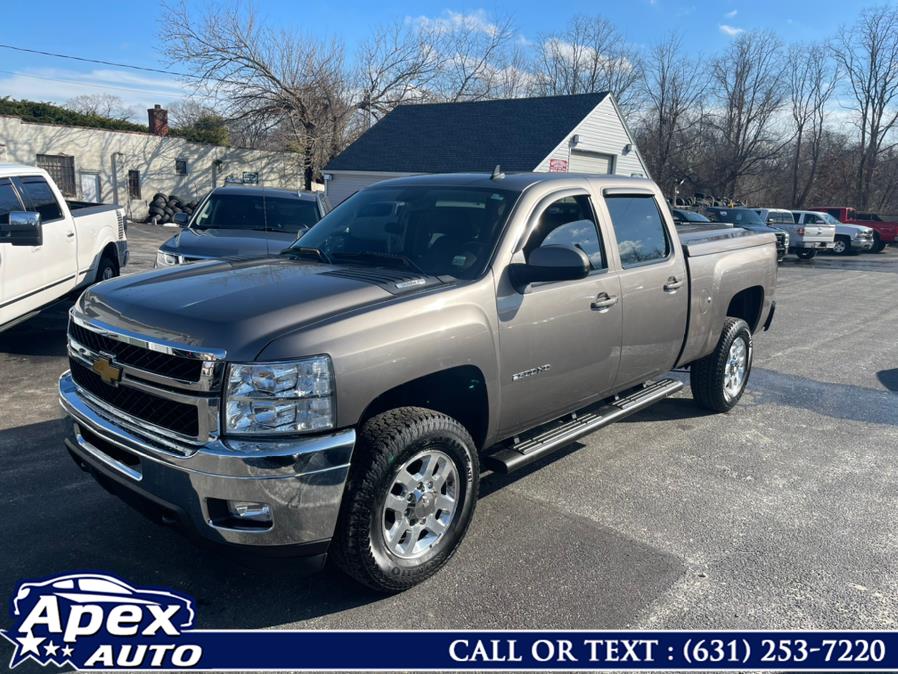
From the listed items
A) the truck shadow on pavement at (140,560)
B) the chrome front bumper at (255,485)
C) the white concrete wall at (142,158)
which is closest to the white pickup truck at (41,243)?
the truck shadow on pavement at (140,560)

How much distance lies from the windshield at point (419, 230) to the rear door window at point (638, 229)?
1.04 meters

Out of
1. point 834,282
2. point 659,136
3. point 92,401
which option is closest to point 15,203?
point 92,401

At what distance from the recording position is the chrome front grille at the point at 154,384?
2770mm

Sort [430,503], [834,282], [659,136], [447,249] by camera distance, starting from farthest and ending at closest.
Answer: [659,136]
[834,282]
[447,249]
[430,503]

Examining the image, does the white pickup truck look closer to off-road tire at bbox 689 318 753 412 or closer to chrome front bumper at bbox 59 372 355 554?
chrome front bumper at bbox 59 372 355 554

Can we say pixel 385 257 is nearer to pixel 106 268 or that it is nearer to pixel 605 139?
pixel 106 268

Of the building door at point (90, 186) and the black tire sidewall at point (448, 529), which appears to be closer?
the black tire sidewall at point (448, 529)

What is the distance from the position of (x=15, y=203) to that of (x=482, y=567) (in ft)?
21.3

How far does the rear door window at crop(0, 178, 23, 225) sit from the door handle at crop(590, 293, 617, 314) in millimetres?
6012

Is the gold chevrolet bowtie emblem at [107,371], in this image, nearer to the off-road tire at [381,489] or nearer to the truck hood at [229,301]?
the truck hood at [229,301]

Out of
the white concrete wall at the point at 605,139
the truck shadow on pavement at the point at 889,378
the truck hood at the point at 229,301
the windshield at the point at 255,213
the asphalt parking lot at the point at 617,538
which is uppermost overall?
the white concrete wall at the point at 605,139

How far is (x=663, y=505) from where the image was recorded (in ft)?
14.2

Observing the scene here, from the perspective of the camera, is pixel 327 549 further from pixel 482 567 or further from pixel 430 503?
pixel 482 567

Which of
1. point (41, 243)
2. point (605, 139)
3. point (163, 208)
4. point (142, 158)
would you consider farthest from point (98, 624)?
point (142, 158)
